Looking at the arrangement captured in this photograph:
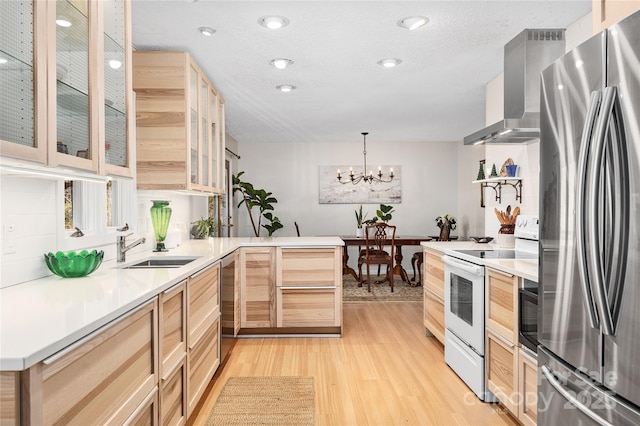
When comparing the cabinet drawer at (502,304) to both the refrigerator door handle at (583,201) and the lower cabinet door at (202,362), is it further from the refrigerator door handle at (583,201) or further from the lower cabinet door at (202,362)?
the lower cabinet door at (202,362)

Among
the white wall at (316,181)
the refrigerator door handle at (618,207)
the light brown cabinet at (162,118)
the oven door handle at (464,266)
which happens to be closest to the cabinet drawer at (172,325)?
the light brown cabinet at (162,118)

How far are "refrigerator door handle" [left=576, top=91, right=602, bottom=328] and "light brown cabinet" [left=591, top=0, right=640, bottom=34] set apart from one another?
1.34ft

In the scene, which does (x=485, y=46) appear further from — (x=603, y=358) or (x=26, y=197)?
(x=26, y=197)

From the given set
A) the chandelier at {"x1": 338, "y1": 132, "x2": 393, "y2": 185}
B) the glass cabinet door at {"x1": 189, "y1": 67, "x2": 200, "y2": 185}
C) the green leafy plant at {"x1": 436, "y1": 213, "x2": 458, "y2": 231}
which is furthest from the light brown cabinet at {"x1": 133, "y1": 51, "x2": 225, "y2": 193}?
the green leafy plant at {"x1": 436, "y1": 213, "x2": 458, "y2": 231}

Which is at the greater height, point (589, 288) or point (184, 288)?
point (589, 288)

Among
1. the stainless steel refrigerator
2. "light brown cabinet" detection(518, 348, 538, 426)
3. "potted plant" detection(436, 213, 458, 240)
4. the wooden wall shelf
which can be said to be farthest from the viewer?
"potted plant" detection(436, 213, 458, 240)

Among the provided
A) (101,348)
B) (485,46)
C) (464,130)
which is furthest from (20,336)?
(464,130)

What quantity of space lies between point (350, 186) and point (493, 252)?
16.0ft

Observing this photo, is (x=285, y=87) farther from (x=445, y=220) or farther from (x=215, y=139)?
(x=445, y=220)

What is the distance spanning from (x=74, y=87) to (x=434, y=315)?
3.16 meters

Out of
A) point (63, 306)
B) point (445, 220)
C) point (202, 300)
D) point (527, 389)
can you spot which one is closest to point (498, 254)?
point (527, 389)

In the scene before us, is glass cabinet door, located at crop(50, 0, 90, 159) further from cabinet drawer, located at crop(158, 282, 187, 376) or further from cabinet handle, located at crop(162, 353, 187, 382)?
cabinet handle, located at crop(162, 353, 187, 382)

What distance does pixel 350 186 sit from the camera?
7.90m

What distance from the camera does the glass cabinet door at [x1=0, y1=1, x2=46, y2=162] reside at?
1.26 metres
